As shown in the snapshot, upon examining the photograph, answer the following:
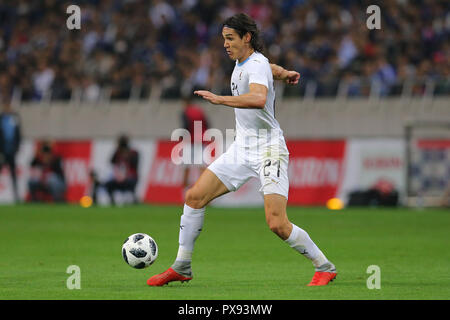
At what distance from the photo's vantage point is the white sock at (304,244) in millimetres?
9016

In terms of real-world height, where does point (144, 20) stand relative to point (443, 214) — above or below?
above

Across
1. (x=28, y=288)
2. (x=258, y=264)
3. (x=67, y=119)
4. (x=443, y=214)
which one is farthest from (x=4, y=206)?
(x=28, y=288)

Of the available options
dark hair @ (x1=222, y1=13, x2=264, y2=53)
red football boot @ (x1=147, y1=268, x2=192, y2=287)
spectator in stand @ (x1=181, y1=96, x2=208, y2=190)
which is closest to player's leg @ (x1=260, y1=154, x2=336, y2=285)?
red football boot @ (x1=147, y1=268, x2=192, y2=287)

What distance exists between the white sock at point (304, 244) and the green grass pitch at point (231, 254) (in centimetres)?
27

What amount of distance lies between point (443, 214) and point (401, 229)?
4.01 m

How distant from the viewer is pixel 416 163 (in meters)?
22.6

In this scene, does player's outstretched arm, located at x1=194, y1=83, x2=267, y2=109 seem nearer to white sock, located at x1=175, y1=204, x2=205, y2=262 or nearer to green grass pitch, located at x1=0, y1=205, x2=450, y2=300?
white sock, located at x1=175, y1=204, x2=205, y2=262

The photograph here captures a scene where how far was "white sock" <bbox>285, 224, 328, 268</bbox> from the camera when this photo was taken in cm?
902

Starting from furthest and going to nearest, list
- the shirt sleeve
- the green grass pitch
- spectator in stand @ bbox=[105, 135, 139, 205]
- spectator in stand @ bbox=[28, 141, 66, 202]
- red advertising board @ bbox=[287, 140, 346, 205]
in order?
spectator in stand @ bbox=[28, 141, 66, 202], spectator in stand @ bbox=[105, 135, 139, 205], red advertising board @ bbox=[287, 140, 346, 205], the shirt sleeve, the green grass pitch

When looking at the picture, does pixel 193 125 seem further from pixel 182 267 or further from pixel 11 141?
pixel 182 267

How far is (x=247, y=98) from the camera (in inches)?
334

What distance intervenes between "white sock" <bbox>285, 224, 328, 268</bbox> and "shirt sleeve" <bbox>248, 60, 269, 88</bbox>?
4.51 ft

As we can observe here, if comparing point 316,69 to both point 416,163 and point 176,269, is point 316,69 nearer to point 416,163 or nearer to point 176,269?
point 416,163

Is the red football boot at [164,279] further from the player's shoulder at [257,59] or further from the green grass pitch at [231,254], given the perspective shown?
the player's shoulder at [257,59]
